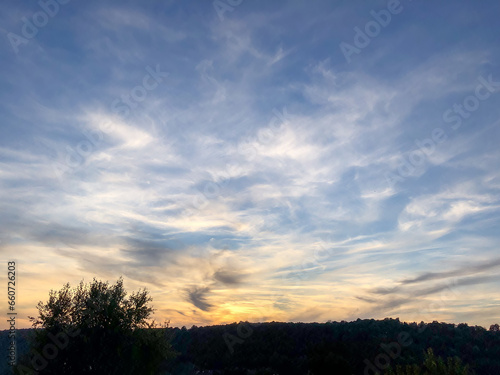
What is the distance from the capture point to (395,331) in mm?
92938

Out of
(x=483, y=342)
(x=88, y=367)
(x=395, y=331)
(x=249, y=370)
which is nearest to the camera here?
(x=88, y=367)

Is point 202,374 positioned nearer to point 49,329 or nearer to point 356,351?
point 356,351

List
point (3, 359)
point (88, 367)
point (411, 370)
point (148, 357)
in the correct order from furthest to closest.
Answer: point (3, 359) < point (148, 357) < point (88, 367) < point (411, 370)

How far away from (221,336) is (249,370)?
24.9 meters

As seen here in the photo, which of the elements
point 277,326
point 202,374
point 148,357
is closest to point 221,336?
point 277,326

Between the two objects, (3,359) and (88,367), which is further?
(3,359)

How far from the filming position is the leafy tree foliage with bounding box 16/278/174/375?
144ft

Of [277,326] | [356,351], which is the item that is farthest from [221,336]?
[356,351]

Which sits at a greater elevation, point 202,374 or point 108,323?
point 108,323

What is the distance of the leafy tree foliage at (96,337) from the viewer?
43906 millimetres

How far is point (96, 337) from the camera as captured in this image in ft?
148

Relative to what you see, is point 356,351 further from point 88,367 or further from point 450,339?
point 88,367

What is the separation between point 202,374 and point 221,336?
74.6 feet

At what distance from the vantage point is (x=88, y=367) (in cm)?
4403
